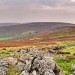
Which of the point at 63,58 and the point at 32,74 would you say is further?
the point at 63,58

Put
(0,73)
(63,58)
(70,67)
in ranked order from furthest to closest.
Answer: (63,58) < (70,67) < (0,73)

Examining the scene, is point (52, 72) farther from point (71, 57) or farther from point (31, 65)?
point (71, 57)

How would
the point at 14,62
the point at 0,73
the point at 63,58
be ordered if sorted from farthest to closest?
the point at 63,58 → the point at 14,62 → the point at 0,73

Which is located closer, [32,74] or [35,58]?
[32,74]

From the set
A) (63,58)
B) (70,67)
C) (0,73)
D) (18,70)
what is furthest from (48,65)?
(63,58)

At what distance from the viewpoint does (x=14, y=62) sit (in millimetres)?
47344

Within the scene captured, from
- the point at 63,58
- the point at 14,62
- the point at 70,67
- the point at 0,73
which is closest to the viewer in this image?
the point at 0,73

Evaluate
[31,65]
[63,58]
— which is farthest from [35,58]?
[63,58]

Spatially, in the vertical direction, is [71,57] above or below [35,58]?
below

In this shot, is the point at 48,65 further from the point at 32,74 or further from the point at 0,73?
the point at 0,73

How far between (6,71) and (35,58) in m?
6.57

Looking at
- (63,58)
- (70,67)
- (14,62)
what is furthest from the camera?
(63,58)

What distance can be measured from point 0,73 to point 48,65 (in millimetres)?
9465

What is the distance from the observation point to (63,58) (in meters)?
72.8
